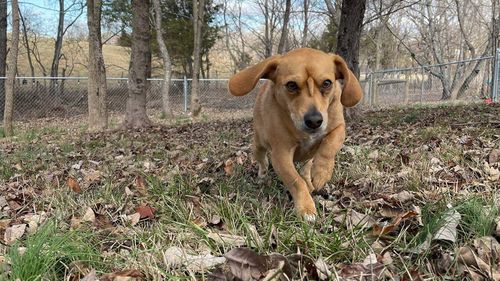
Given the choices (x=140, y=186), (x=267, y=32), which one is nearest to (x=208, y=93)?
(x=267, y=32)

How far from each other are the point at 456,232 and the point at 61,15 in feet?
81.3

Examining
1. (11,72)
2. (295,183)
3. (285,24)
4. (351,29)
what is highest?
(285,24)

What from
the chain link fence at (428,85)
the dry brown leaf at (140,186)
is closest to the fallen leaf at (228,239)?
the dry brown leaf at (140,186)

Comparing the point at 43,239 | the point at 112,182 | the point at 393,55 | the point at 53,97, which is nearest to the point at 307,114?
the point at 43,239

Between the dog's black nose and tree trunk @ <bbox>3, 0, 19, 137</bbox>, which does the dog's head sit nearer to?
the dog's black nose

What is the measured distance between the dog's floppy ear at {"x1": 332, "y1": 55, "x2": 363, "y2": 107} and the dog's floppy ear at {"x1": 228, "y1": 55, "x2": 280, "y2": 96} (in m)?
0.41

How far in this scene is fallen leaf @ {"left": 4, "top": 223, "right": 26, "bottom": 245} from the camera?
2.34 m

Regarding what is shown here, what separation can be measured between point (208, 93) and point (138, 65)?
12072 mm

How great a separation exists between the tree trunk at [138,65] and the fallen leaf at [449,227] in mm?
8934

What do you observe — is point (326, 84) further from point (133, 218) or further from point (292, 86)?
point (133, 218)

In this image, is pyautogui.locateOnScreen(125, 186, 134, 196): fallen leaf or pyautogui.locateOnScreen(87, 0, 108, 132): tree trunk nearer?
pyautogui.locateOnScreen(125, 186, 134, 196): fallen leaf

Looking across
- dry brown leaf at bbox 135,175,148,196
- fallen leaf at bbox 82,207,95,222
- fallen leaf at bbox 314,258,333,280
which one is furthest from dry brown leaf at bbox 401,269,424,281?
dry brown leaf at bbox 135,175,148,196

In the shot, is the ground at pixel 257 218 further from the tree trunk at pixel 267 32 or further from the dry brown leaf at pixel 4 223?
the tree trunk at pixel 267 32

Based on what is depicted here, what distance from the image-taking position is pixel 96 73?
1098 cm
